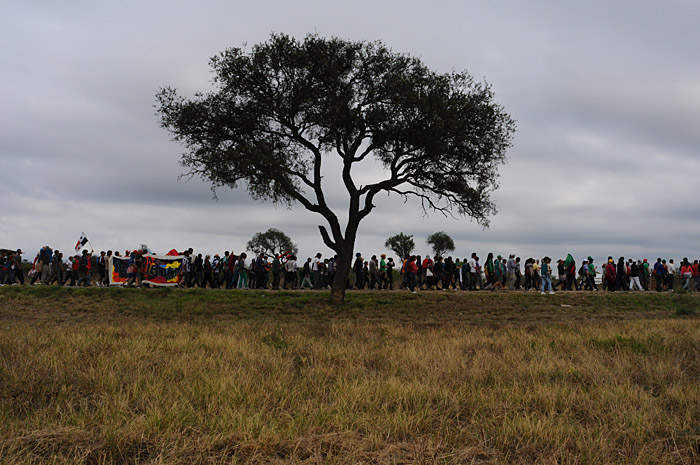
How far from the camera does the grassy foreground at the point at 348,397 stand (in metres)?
4.32

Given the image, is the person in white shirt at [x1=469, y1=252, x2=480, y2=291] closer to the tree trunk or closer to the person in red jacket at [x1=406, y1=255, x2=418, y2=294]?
the person in red jacket at [x1=406, y1=255, x2=418, y2=294]

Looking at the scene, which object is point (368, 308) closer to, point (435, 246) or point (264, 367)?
point (264, 367)

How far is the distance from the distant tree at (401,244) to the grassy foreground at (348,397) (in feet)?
254

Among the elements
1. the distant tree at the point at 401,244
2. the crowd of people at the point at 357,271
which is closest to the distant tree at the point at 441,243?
the distant tree at the point at 401,244

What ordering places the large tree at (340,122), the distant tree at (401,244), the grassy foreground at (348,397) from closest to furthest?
the grassy foreground at (348,397) < the large tree at (340,122) < the distant tree at (401,244)

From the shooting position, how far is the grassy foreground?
4.32 meters

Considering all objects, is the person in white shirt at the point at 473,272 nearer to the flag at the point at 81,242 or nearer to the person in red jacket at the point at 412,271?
the person in red jacket at the point at 412,271

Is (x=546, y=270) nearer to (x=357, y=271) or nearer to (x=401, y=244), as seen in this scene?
(x=357, y=271)

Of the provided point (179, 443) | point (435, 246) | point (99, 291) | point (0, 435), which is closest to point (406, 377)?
point (179, 443)

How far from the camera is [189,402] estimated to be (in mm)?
5422

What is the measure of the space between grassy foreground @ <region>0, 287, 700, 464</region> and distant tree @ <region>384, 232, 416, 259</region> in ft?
254

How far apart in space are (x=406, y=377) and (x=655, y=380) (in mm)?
3449

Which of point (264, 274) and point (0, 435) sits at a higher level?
point (264, 274)

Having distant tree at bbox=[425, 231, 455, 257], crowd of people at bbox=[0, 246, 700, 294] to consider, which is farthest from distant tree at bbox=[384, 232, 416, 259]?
crowd of people at bbox=[0, 246, 700, 294]
